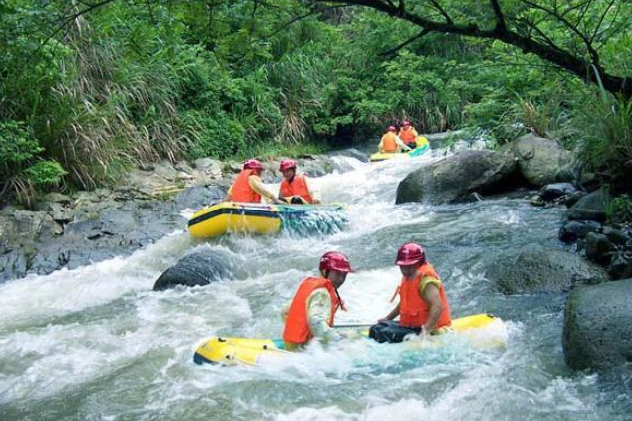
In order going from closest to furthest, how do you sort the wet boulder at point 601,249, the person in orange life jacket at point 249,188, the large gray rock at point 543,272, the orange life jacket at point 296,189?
the large gray rock at point 543,272, the wet boulder at point 601,249, the person in orange life jacket at point 249,188, the orange life jacket at point 296,189

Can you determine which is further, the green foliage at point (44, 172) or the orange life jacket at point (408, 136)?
the orange life jacket at point (408, 136)

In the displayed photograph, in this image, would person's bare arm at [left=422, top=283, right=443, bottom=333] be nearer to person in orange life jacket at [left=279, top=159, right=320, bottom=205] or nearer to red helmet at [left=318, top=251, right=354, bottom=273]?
red helmet at [left=318, top=251, right=354, bottom=273]

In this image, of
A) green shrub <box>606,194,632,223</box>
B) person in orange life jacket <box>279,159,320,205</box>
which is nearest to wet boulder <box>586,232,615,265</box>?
green shrub <box>606,194,632,223</box>

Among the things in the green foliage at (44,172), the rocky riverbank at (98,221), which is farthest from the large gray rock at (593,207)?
the green foliage at (44,172)

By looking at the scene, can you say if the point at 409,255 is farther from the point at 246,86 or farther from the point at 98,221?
the point at 246,86

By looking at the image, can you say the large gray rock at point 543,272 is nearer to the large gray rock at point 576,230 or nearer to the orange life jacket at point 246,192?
the large gray rock at point 576,230

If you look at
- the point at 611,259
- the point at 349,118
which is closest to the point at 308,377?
the point at 611,259

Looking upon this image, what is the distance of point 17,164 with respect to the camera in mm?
9602

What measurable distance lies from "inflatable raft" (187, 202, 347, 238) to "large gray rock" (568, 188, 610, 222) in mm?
3205

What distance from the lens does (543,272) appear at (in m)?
6.25

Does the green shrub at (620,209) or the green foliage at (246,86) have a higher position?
the green foliage at (246,86)

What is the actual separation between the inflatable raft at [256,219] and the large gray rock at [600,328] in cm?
482

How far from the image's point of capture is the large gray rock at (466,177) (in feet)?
34.0

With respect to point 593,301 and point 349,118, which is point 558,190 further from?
point 349,118
